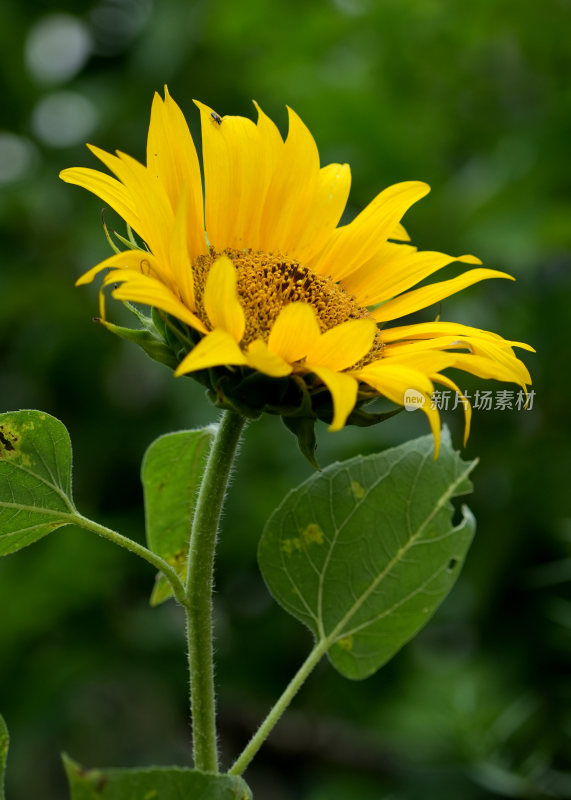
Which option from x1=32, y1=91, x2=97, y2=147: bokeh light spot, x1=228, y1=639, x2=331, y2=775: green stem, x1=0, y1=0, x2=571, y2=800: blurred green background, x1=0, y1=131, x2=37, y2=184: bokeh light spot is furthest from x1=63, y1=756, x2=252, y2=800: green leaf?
x1=0, y1=131, x2=37, y2=184: bokeh light spot

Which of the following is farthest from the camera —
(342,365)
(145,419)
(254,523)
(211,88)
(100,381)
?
(211,88)

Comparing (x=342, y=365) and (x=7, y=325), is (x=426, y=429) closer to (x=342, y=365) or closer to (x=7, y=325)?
(x=7, y=325)

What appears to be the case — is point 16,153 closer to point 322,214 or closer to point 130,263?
point 322,214

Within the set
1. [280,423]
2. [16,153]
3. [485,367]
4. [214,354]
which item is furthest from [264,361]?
[16,153]

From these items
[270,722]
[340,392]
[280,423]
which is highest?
[340,392]

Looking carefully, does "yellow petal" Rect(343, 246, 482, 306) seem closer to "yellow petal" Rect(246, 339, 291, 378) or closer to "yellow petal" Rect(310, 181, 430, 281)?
"yellow petal" Rect(310, 181, 430, 281)

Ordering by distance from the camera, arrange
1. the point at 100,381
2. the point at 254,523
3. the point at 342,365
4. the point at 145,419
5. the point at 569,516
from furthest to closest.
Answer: the point at 100,381 < the point at 145,419 < the point at 254,523 < the point at 569,516 < the point at 342,365

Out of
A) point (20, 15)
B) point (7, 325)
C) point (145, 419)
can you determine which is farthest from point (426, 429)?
point (20, 15)
